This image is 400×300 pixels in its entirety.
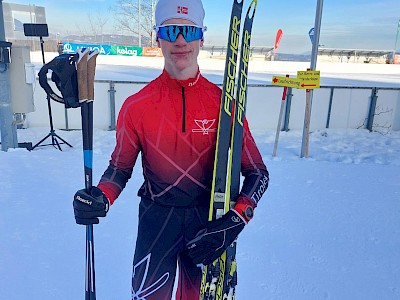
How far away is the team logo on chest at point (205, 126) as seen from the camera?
1.63 meters

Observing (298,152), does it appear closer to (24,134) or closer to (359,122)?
(359,122)

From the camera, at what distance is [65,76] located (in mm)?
1441

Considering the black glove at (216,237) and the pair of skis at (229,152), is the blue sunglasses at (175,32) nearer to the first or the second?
Result: the pair of skis at (229,152)

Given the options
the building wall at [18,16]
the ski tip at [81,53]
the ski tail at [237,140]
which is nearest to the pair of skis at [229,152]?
the ski tail at [237,140]

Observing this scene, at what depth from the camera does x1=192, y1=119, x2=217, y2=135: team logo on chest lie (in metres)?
1.63

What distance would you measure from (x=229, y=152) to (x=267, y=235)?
6.29 feet

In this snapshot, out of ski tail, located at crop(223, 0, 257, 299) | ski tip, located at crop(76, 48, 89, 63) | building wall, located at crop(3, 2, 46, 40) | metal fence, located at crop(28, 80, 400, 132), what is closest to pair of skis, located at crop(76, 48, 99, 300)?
ski tip, located at crop(76, 48, 89, 63)

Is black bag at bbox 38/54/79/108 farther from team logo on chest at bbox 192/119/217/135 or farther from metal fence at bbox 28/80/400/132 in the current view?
metal fence at bbox 28/80/400/132

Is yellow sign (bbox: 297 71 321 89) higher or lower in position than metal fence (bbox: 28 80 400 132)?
higher

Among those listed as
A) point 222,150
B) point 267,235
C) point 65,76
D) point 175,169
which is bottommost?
point 267,235

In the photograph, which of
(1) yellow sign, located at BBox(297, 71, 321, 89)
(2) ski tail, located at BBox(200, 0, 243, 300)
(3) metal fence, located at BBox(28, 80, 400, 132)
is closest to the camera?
(2) ski tail, located at BBox(200, 0, 243, 300)

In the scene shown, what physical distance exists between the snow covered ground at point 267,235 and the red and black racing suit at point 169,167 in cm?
95

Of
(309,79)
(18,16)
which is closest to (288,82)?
(309,79)

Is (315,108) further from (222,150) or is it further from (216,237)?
(216,237)
